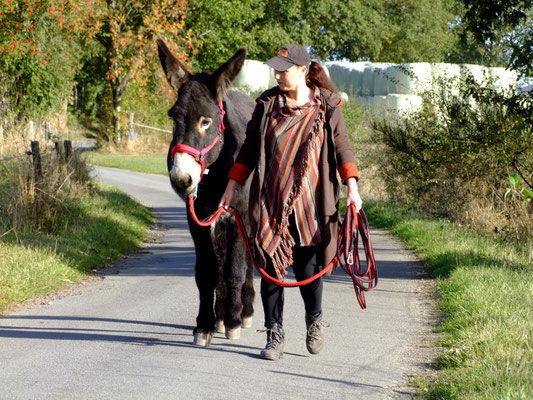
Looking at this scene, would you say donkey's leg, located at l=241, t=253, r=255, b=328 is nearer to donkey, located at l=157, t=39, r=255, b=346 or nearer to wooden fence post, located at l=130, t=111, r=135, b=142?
donkey, located at l=157, t=39, r=255, b=346

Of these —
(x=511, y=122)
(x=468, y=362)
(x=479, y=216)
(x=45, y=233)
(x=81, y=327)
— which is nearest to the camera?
(x=468, y=362)

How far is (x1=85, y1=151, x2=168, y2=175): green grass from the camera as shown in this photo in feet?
97.0

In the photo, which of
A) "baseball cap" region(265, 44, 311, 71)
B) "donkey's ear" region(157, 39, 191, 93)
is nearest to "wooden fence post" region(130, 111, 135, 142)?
"donkey's ear" region(157, 39, 191, 93)

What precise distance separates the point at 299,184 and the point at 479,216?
9341 millimetres

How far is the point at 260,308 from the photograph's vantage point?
7.63m

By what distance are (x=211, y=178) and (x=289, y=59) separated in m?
1.21

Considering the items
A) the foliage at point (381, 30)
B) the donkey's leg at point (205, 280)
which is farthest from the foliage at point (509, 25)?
the foliage at point (381, 30)

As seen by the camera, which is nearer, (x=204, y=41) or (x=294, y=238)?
(x=294, y=238)

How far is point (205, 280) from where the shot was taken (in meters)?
6.09

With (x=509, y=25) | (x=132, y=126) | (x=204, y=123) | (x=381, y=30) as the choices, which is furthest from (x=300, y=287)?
Answer: (x=381, y=30)

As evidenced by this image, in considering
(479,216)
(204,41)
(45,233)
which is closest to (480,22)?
(479,216)

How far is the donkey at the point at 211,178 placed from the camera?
5.52 m

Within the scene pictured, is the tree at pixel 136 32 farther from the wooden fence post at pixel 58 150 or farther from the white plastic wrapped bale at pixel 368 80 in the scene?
the wooden fence post at pixel 58 150

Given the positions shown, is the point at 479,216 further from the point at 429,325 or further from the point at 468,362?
the point at 468,362
